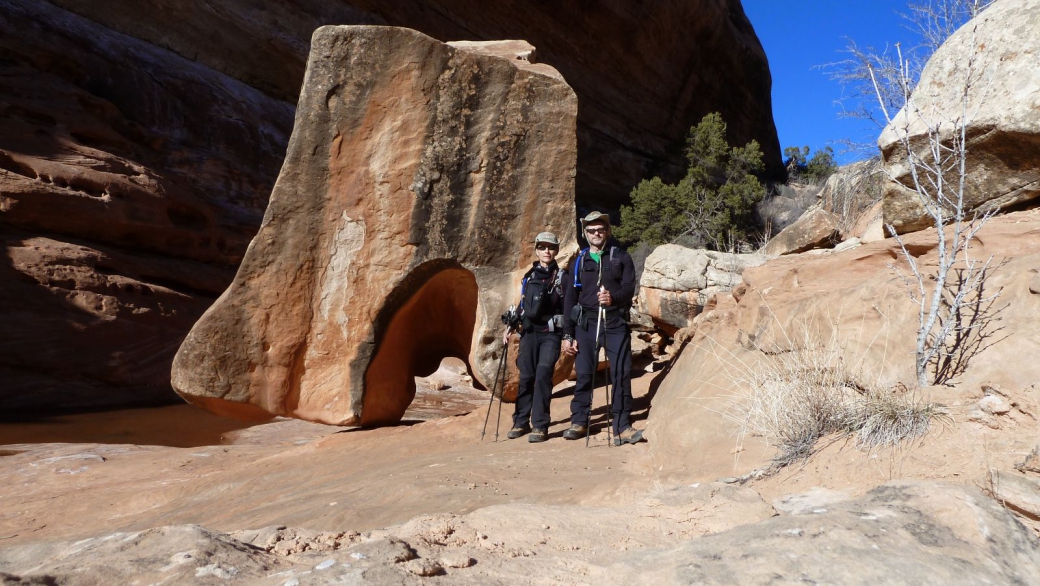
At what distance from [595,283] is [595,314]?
25 cm

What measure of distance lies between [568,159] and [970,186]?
3.26 metres

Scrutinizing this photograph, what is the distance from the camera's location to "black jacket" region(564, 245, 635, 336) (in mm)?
5426

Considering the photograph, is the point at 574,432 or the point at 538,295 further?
the point at 538,295

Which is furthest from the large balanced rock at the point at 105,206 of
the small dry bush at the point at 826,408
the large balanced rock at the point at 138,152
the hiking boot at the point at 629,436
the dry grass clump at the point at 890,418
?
the dry grass clump at the point at 890,418

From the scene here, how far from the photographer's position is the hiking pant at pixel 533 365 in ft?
18.8

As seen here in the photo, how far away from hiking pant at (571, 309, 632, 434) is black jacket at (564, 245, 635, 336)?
0.27 ft

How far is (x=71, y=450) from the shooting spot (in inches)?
283

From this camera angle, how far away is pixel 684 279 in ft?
34.0

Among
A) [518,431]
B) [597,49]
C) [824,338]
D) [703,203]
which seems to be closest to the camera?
[824,338]

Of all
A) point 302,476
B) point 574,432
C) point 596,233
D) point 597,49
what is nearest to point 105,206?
point 302,476

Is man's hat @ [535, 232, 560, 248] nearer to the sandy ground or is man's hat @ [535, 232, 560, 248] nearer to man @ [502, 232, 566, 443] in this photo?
man @ [502, 232, 566, 443]

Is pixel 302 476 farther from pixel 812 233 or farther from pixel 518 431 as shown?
pixel 812 233

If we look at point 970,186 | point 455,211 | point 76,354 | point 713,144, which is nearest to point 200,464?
point 455,211

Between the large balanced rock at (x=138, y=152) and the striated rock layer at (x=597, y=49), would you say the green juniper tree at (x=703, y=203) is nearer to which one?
the striated rock layer at (x=597, y=49)
